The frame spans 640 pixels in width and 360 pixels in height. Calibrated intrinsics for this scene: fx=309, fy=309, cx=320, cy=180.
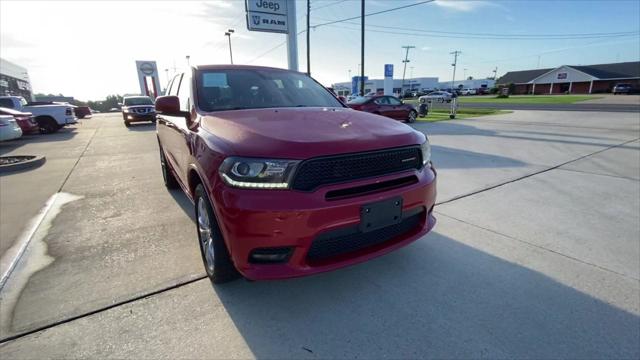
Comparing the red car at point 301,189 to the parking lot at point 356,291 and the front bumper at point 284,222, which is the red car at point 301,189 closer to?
the front bumper at point 284,222

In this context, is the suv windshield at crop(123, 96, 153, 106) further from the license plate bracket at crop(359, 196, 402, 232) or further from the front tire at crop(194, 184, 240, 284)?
the license plate bracket at crop(359, 196, 402, 232)

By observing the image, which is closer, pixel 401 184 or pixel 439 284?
pixel 401 184

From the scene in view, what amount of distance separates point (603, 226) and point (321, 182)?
345cm

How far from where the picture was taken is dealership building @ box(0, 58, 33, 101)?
123 ft

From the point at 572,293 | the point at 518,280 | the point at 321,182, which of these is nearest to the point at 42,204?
the point at 321,182

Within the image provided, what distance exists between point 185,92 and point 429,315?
3.07 meters

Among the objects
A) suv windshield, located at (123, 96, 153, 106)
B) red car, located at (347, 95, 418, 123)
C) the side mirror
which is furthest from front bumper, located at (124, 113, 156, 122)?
the side mirror

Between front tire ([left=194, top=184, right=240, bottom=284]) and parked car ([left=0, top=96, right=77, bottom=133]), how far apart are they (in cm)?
1622

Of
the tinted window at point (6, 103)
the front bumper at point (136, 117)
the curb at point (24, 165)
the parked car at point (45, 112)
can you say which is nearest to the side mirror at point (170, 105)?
the curb at point (24, 165)

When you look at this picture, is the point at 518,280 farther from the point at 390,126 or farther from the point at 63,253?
the point at 63,253

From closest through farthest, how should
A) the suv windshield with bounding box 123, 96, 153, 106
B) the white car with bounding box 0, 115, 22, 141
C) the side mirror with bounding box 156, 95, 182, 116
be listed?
the side mirror with bounding box 156, 95, 182, 116
the white car with bounding box 0, 115, 22, 141
the suv windshield with bounding box 123, 96, 153, 106

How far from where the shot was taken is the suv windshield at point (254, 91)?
2.88 meters

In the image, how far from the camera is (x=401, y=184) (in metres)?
2.21

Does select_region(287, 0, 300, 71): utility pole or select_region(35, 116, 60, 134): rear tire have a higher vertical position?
select_region(287, 0, 300, 71): utility pole
